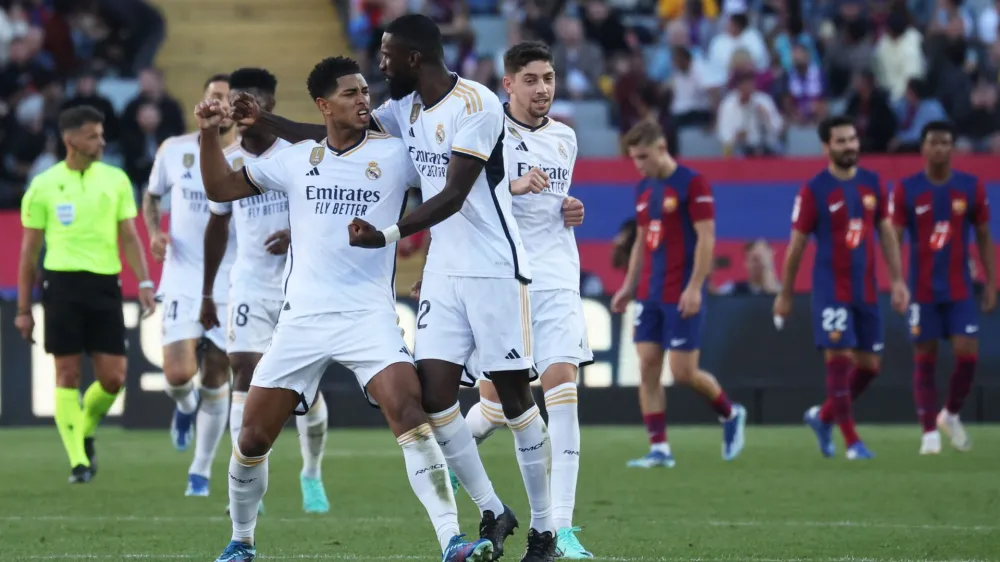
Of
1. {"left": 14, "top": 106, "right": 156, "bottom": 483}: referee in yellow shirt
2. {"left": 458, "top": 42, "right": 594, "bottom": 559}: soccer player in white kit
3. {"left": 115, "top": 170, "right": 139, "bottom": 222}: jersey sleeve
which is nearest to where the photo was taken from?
{"left": 458, "top": 42, "right": 594, "bottom": 559}: soccer player in white kit

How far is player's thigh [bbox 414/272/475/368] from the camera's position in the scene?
7.13m

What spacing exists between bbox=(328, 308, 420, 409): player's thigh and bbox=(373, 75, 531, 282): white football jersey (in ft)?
1.34

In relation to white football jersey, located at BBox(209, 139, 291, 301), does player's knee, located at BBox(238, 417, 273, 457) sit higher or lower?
lower

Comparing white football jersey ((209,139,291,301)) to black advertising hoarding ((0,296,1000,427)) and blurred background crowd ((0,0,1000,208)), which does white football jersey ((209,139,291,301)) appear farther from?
blurred background crowd ((0,0,1000,208))

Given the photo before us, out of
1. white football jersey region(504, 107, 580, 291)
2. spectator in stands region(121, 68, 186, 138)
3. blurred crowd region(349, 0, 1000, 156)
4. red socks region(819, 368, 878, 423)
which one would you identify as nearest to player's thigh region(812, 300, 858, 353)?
red socks region(819, 368, 878, 423)

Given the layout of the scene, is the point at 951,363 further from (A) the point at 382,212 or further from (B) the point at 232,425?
(A) the point at 382,212

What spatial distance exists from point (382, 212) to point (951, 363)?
9.98 meters

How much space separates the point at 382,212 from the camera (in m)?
7.02

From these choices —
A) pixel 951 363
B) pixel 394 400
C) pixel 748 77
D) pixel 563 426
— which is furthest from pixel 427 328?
pixel 748 77

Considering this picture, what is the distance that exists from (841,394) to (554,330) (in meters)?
5.36

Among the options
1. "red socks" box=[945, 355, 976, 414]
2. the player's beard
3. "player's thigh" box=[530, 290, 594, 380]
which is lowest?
"red socks" box=[945, 355, 976, 414]

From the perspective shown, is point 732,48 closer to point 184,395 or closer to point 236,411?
point 184,395

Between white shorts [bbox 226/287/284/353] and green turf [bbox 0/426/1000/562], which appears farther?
white shorts [bbox 226/287/284/353]

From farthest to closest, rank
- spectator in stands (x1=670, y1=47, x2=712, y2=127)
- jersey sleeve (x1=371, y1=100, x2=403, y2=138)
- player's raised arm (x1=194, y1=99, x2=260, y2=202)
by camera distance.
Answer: spectator in stands (x1=670, y1=47, x2=712, y2=127), jersey sleeve (x1=371, y1=100, x2=403, y2=138), player's raised arm (x1=194, y1=99, x2=260, y2=202)
